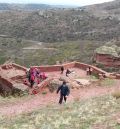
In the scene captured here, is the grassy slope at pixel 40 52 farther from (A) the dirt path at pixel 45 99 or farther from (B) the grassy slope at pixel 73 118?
(B) the grassy slope at pixel 73 118

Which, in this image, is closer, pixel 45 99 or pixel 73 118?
pixel 73 118

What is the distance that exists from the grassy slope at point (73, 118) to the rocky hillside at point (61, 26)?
290 feet

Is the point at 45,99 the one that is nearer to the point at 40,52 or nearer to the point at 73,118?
the point at 73,118

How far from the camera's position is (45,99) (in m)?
18.9

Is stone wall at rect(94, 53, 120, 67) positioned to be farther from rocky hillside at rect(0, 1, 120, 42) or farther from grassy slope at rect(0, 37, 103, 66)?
rocky hillside at rect(0, 1, 120, 42)

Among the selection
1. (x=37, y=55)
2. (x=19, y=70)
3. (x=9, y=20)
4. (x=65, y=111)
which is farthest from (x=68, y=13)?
(x=65, y=111)

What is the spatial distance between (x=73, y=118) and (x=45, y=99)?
6.47 m

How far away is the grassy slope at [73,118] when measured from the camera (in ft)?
37.1

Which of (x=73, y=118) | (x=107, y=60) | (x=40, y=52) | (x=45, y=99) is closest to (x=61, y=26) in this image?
(x=40, y=52)

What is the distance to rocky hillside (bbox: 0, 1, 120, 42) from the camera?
111575 mm

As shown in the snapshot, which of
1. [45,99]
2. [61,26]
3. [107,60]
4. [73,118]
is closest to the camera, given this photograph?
[73,118]

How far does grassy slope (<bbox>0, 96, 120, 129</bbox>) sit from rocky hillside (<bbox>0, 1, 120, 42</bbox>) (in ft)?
290

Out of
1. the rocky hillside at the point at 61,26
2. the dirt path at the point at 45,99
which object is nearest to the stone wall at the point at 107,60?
the dirt path at the point at 45,99

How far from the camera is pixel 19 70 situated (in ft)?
85.1
